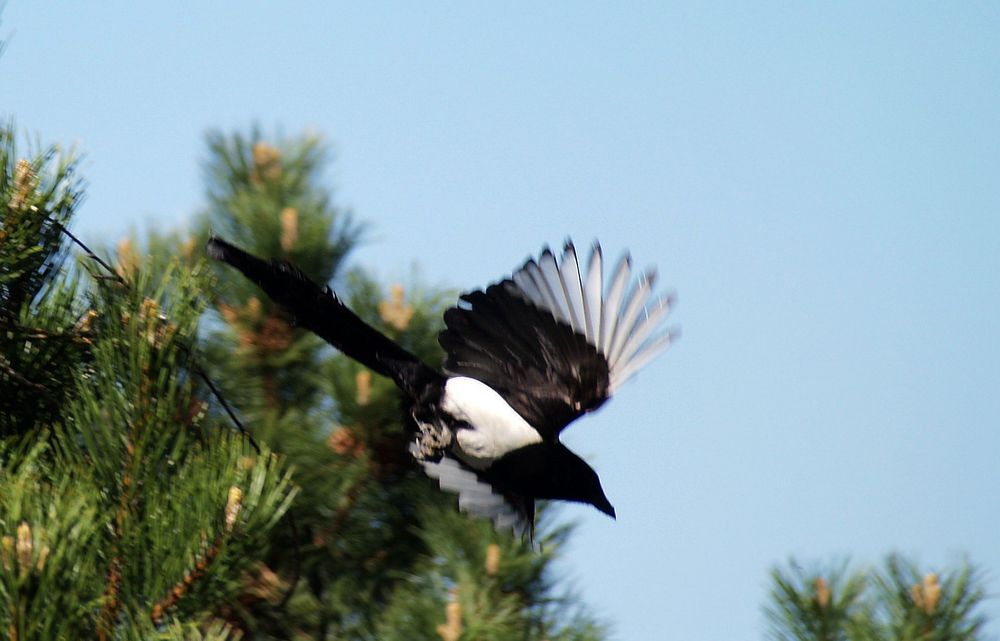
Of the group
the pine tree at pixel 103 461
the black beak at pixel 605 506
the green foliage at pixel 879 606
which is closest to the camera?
the pine tree at pixel 103 461

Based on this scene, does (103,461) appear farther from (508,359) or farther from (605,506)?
(605,506)

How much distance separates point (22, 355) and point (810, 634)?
103 centimetres

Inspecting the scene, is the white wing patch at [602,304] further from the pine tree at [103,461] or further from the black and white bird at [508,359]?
the pine tree at [103,461]

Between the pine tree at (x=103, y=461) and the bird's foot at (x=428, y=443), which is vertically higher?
the bird's foot at (x=428, y=443)

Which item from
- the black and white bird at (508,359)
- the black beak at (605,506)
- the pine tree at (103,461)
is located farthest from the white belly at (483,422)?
the pine tree at (103,461)

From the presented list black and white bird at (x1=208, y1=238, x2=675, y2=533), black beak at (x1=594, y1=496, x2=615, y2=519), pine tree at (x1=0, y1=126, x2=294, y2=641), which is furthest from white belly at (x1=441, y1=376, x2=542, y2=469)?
pine tree at (x1=0, y1=126, x2=294, y2=641)

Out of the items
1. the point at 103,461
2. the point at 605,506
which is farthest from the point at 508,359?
the point at 103,461

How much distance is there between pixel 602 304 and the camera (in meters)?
2.02

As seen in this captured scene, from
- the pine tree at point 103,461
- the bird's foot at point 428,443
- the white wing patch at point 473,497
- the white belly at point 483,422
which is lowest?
the pine tree at point 103,461

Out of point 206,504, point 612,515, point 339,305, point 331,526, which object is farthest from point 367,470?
point 206,504

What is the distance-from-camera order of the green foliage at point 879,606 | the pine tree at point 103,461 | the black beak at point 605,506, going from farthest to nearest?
the black beak at point 605,506, the green foliage at point 879,606, the pine tree at point 103,461

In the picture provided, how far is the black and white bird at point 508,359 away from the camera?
1981mm

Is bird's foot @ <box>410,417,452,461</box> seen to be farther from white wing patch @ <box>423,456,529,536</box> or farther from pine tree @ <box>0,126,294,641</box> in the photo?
pine tree @ <box>0,126,294,641</box>

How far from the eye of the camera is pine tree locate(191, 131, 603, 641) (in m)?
1.84
